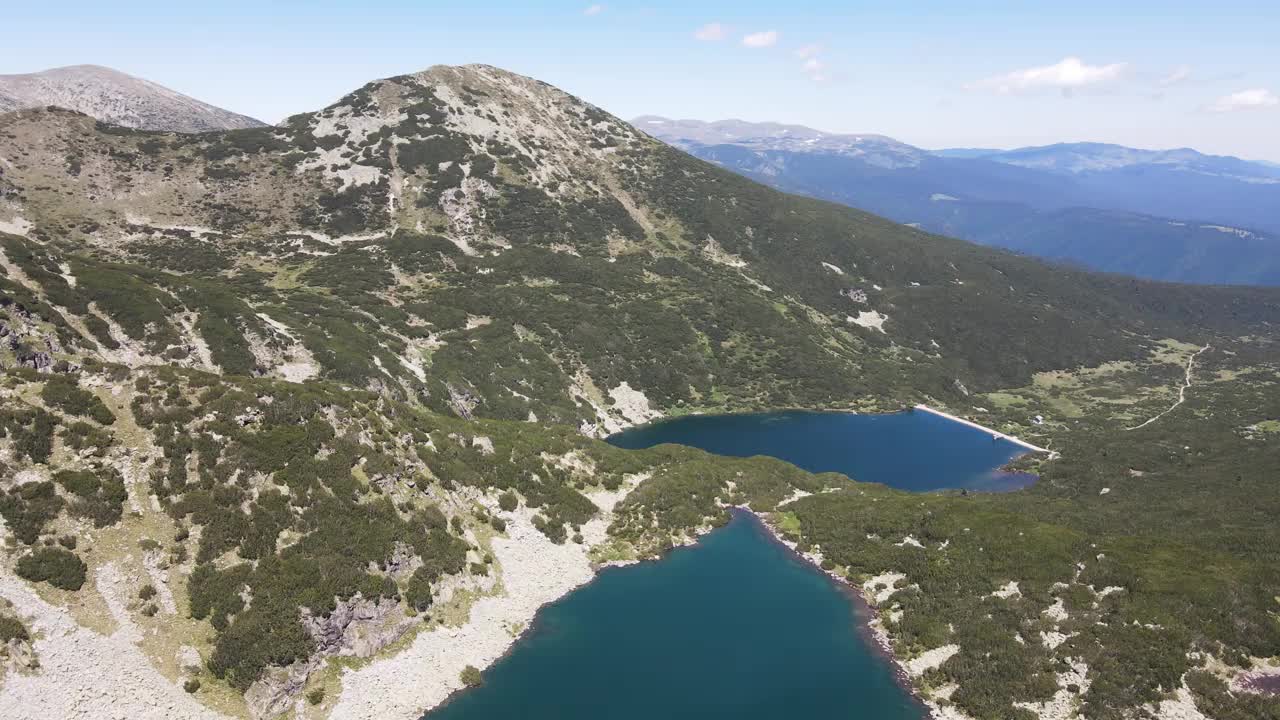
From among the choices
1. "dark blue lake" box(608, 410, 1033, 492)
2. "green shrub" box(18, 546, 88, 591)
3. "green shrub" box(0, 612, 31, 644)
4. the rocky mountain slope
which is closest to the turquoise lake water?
the rocky mountain slope

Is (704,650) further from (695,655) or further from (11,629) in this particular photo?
(11,629)

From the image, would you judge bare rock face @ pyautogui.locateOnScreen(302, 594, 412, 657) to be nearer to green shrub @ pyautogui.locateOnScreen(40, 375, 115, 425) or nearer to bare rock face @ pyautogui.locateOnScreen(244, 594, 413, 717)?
bare rock face @ pyautogui.locateOnScreen(244, 594, 413, 717)

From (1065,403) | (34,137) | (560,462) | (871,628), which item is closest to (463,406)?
(560,462)

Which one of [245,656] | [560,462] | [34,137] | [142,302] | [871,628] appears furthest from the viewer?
[34,137]

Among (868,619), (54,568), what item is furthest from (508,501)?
(868,619)

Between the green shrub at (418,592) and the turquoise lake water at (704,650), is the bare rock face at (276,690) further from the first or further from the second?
the green shrub at (418,592)

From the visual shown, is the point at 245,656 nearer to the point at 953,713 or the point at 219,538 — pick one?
the point at 219,538
